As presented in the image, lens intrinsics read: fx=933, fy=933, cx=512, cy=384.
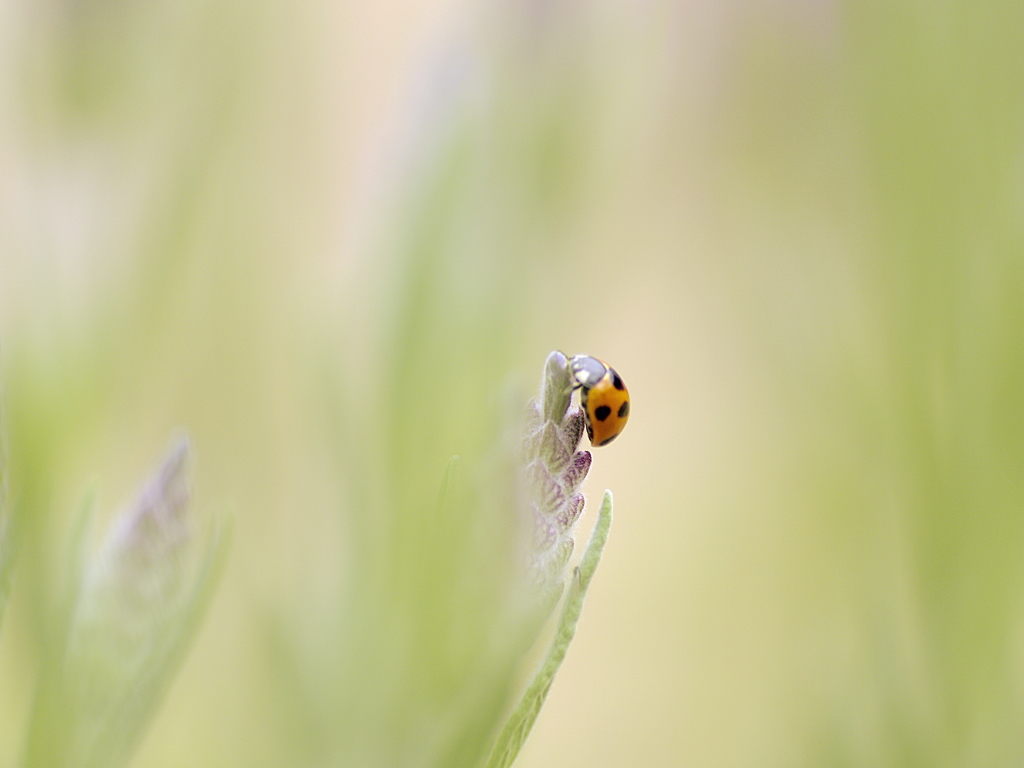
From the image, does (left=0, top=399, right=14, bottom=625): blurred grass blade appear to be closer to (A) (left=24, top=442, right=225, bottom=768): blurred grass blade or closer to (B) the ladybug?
(A) (left=24, top=442, right=225, bottom=768): blurred grass blade

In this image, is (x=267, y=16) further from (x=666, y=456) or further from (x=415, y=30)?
(x=666, y=456)

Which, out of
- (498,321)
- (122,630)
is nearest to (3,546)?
(122,630)

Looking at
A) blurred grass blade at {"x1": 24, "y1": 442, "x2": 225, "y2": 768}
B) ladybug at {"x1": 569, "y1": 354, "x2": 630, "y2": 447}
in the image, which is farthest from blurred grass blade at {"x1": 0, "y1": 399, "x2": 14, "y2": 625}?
ladybug at {"x1": 569, "y1": 354, "x2": 630, "y2": 447}

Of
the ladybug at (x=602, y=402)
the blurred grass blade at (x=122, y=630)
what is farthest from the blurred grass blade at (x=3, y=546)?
the ladybug at (x=602, y=402)

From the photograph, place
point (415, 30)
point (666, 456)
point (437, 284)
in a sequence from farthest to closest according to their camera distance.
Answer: point (666, 456), point (415, 30), point (437, 284)

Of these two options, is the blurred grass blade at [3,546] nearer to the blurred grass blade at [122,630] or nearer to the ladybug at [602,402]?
the blurred grass blade at [122,630]

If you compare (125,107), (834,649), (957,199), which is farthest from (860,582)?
(125,107)
